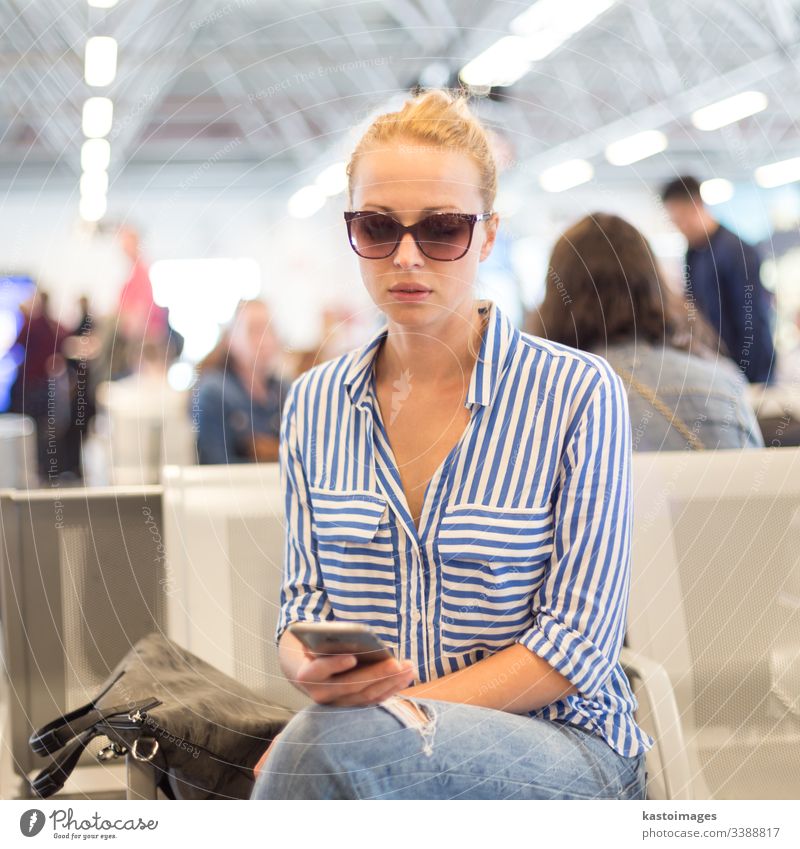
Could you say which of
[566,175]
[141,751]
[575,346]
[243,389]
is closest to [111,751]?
[141,751]

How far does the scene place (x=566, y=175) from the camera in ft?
3.17

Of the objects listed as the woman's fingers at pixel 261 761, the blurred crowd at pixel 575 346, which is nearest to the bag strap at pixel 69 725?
the woman's fingers at pixel 261 761

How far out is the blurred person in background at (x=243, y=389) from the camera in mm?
975

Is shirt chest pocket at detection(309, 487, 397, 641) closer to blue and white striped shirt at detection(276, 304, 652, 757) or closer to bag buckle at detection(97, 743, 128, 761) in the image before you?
blue and white striped shirt at detection(276, 304, 652, 757)

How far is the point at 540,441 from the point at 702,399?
0.21 m

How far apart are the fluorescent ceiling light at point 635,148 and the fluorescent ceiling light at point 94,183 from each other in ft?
1.56

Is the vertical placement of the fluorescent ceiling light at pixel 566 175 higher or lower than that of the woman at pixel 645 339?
higher

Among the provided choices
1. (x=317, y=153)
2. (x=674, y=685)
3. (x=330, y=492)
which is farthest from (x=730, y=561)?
(x=317, y=153)

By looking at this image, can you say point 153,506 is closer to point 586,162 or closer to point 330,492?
point 330,492

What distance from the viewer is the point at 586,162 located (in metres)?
0.97

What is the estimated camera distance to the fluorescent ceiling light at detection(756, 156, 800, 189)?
3.22 feet

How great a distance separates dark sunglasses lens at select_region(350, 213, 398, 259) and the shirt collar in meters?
0.11

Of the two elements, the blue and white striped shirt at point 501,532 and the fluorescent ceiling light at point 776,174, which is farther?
the fluorescent ceiling light at point 776,174
